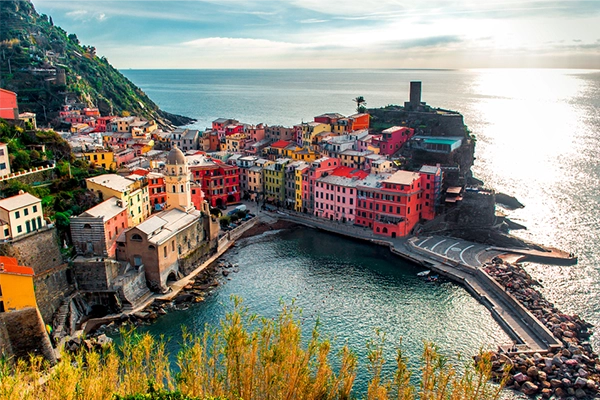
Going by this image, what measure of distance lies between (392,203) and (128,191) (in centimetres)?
2818

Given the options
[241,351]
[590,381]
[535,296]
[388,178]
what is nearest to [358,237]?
[388,178]

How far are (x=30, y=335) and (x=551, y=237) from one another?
52.4 m

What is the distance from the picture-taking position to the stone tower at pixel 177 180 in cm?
5169

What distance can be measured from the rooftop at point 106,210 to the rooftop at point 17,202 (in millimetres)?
4637

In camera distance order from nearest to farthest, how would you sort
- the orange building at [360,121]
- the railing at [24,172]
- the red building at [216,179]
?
the railing at [24,172] < the red building at [216,179] < the orange building at [360,121]

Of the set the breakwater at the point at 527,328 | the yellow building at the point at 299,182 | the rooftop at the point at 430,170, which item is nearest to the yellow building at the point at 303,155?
the yellow building at the point at 299,182

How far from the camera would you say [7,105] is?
59.0 m

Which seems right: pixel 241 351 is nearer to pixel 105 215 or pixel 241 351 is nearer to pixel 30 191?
pixel 105 215

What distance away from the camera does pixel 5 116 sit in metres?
58.8

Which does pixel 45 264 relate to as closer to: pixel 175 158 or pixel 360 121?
pixel 175 158

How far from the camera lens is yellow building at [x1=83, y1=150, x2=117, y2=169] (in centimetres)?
6162

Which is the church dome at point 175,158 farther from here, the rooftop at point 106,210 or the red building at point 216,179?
the red building at point 216,179

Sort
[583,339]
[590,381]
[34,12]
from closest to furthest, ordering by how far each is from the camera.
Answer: [590,381] → [583,339] → [34,12]

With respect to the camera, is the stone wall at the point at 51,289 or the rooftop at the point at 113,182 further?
the rooftop at the point at 113,182
